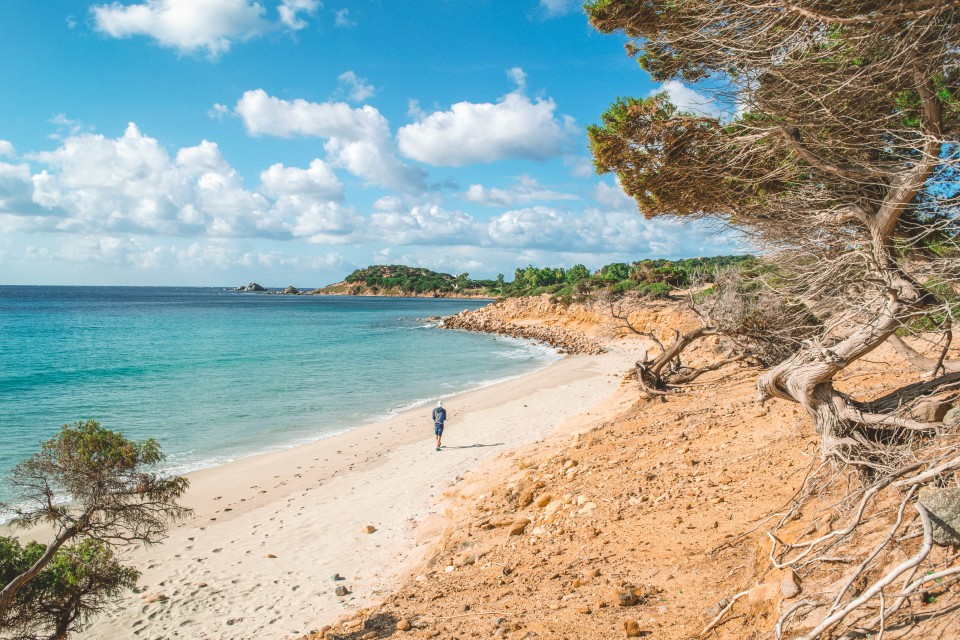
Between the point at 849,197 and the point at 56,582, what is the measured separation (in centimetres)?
1053

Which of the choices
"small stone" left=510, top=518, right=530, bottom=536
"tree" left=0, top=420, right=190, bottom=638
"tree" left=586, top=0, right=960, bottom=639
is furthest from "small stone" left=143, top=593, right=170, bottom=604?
"tree" left=586, top=0, right=960, bottom=639

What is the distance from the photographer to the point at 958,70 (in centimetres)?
493

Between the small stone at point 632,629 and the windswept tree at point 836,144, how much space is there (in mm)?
2548

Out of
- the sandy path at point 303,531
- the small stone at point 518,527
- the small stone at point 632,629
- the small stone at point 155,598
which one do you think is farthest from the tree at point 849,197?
the small stone at point 155,598

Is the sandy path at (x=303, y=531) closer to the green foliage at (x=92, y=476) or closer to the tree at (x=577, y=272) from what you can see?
the green foliage at (x=92, y=476)

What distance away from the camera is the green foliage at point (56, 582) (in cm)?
611

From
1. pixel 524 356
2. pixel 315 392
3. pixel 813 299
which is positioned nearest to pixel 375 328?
pixel 524 356

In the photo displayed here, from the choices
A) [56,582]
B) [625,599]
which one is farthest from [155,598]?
[625,599]

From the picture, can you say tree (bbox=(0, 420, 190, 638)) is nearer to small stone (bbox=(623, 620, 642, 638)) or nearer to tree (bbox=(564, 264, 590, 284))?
small stone (bbox=(623, 620, 642, 638))

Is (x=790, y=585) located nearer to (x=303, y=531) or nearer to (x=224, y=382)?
(x=303, y=531)

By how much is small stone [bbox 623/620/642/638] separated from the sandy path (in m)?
4.46

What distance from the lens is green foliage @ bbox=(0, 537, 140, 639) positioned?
611cm

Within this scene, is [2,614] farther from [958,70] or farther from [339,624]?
[958,70]

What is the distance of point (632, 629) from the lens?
175 inches
